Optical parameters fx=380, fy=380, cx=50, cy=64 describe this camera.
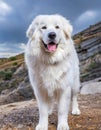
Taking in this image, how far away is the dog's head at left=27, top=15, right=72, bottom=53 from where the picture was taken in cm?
746

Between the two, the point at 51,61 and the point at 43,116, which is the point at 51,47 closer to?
the point at 51,61

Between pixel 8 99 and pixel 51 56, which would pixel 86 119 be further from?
pixel 8 99

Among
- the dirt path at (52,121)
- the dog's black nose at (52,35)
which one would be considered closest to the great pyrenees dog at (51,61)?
the dog's black nose at (52,35)

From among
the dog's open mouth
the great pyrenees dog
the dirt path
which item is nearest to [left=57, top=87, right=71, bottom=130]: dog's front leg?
the great pyrenees dog

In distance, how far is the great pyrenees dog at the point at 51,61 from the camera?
7637 millimetres

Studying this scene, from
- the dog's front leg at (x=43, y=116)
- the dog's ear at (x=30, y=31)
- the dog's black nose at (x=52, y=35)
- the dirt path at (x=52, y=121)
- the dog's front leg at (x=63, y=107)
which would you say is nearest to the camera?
the dog's black nose at (x=52, y=35)

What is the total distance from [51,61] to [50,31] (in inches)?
26.9

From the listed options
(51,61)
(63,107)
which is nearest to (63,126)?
(63,107)

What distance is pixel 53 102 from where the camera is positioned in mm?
8227

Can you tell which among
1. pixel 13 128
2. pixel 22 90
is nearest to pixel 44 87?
pixel 13 128

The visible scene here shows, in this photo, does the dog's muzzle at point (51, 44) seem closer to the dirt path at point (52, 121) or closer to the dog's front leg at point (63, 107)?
the dog's front leg at point (63, 107)

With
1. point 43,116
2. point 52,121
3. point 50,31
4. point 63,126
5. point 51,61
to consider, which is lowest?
point 63,126

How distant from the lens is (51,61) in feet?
25.6

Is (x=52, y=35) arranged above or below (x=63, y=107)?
above
